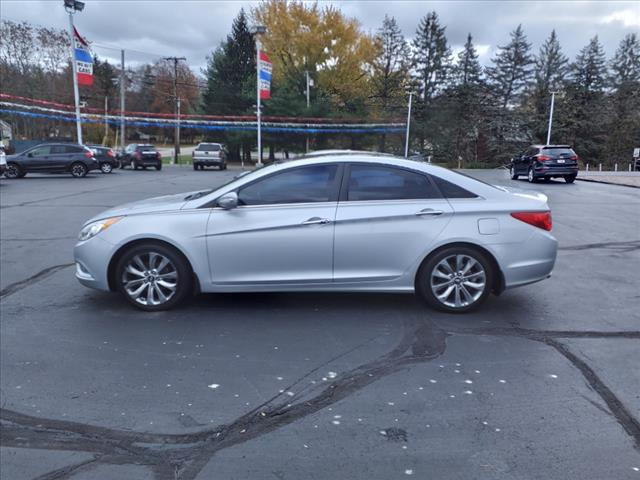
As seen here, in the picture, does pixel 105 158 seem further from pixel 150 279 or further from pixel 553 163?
pixel 150 279

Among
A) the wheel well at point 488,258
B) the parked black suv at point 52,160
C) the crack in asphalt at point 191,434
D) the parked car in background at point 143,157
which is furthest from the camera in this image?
the parked car in background at point 143,157

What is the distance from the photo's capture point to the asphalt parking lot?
2.76 metres

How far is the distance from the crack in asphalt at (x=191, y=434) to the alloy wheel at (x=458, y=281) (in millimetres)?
1247

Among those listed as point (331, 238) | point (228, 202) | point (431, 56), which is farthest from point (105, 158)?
point (431, 56)

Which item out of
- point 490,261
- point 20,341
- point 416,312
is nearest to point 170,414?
point 20,341

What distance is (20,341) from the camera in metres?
4.40

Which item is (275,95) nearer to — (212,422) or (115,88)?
(212,422)

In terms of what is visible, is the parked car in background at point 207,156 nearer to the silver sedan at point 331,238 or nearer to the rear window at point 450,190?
the silver sedan at point 331,238

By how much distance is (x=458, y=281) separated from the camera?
502 cm

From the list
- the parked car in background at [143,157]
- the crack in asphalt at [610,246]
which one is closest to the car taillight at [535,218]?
the crack in asphalt at [610,246]

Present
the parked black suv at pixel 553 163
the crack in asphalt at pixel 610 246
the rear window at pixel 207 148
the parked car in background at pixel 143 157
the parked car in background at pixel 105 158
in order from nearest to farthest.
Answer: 1. the crack in asphalt at pixel 610 246
2. the parked black suv at pixel 553 163
3. the parked car in background at pixel 105 158
4. the parked car in background at pixel 143 157
5. the rear window at pixel 207 148

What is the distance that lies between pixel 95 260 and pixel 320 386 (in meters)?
2.83

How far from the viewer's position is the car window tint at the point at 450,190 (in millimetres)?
5070

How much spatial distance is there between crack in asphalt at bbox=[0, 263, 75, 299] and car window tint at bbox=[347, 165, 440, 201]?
4.06 metres
